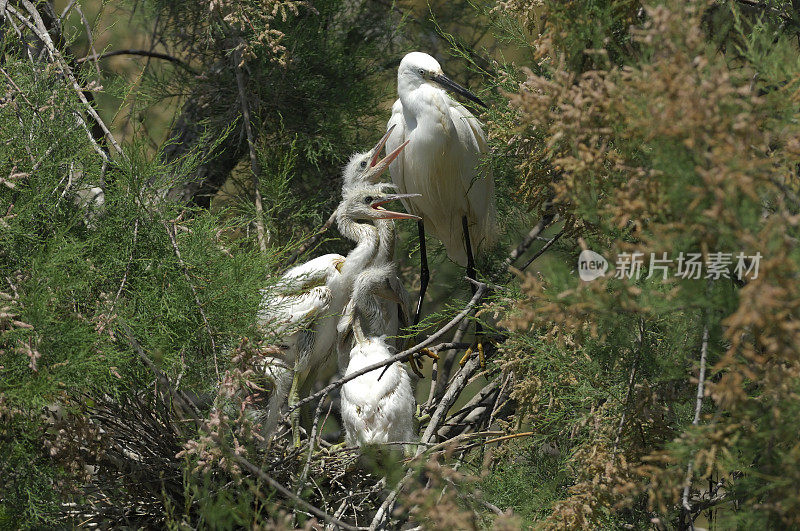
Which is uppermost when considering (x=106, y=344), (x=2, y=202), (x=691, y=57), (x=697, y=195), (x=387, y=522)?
(x=691, y=57)

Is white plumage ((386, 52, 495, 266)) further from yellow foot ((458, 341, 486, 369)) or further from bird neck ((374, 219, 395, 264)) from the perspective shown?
yellow foot ((458, 341, 486, 369))

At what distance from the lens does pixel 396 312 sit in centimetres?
274

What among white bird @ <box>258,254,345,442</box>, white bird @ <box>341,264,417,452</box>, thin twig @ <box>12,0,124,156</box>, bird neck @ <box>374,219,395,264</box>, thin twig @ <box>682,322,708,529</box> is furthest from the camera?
bird neck @ <box>374,219,395,264</box>

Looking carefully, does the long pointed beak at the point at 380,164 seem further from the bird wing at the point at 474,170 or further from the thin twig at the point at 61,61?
the thin twig at the point at 61,61

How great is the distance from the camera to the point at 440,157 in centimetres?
283

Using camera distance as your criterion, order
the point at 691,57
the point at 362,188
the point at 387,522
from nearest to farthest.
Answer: the point at 691,57 < the point at 387,522 < the point at 362,188

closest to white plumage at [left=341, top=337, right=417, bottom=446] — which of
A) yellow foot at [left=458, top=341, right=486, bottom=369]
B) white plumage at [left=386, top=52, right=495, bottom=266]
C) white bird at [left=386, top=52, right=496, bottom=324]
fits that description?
yellow foot at [left=458, top=341, right=486, bottom=369]

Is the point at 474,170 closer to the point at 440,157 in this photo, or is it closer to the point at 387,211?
the point at 440,157

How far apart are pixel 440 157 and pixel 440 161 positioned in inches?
1.0

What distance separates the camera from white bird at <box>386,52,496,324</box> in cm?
275

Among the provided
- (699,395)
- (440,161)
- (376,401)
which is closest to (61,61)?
(376,401)

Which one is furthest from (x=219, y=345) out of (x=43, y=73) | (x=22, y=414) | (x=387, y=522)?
(x=43, y=73)

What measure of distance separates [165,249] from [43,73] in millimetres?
521

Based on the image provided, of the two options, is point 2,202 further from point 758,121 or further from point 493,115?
point 758,121
